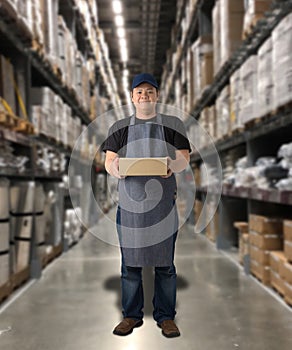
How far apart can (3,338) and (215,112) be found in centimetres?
413

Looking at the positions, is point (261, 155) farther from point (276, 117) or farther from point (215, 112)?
point (215, 112)

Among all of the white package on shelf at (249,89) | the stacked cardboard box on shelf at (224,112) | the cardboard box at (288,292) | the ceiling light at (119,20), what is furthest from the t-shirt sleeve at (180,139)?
the ceiling light at (119,20)

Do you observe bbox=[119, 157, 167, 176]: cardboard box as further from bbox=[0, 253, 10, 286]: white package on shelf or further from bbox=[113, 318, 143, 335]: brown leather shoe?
bbox=[0, 253, 10, 286]: white package on shelf

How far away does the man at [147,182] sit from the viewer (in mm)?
842

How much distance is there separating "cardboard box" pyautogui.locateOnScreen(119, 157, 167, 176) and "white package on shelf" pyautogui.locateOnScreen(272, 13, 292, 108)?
208cm

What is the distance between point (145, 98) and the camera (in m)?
0.87

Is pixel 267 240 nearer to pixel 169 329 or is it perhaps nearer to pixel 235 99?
pixel 235 99

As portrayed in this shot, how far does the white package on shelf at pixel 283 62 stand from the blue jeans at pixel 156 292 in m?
2.02

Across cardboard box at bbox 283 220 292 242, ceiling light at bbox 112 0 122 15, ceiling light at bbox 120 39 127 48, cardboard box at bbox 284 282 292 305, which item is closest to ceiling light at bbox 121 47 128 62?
ceiling light at bbox 120 39 127 48

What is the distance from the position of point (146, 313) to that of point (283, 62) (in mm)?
1691

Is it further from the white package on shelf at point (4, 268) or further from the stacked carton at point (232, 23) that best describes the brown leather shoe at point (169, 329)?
the stacked carton at point (232, 23)

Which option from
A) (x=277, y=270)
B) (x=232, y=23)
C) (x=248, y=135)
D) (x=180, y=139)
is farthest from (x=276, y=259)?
(x=180, y=139)

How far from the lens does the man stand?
2.76 feet

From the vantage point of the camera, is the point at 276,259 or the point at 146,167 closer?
the point at 146,167
